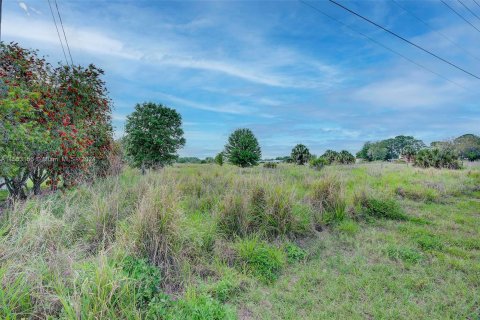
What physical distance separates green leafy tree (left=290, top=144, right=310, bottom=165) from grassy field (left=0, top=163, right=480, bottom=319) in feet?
73.5

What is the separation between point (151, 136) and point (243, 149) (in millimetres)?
10476

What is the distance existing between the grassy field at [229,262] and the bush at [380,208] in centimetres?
76

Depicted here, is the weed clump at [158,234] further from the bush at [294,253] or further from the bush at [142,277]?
the bush at [294,253]

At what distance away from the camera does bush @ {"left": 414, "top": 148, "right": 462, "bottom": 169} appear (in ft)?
75.0

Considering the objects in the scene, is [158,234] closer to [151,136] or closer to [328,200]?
[328,200]

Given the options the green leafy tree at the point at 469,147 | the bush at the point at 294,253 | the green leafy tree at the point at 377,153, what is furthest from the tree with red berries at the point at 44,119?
the green leafy tree at the point at 377,153

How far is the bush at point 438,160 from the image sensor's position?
22.9 m

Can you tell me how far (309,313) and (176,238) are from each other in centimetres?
179

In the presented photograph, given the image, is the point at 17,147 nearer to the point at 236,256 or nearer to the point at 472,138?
the point at 236,256

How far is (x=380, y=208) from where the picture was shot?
21.6 feet

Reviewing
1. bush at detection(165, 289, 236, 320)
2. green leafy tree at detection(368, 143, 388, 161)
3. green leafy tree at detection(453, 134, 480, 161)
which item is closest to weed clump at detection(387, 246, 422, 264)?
bush at detection(165, 289, 236, 320)

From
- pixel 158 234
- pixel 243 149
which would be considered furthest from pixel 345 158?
pixel 158 234

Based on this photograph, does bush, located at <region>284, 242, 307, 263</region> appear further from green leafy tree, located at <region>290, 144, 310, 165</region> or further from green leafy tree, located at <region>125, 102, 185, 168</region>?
green leafy tree, located at <region>290, 144, 310, 165</region>

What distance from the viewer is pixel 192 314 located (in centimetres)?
246
